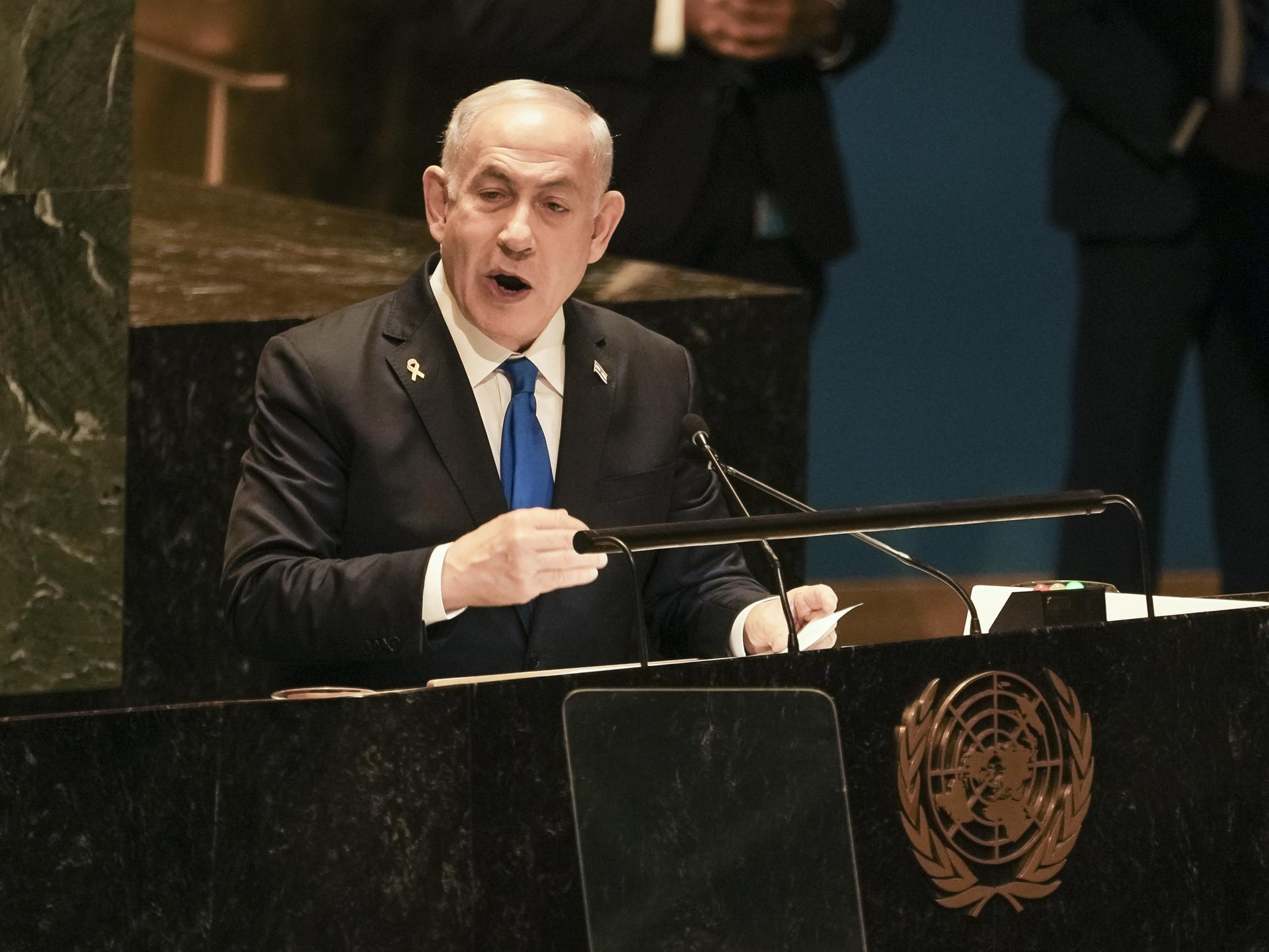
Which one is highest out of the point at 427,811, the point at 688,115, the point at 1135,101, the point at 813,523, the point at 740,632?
the point at 1135,101

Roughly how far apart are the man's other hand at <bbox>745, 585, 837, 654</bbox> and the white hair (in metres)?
0.68

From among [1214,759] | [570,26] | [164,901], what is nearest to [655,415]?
[1214,759]

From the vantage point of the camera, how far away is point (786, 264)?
486cm

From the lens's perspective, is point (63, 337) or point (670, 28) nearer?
point (63, 337)

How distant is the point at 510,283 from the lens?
293cm

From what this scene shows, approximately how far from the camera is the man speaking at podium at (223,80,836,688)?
2832 millimetres

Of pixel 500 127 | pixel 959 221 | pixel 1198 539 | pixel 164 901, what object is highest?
pixel 959 221

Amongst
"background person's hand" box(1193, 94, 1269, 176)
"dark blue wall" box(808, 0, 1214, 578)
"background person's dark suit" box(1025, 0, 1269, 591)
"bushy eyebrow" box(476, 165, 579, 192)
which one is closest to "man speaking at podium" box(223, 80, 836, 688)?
"bushy eyebrow" box(476, 165, 579, 192)

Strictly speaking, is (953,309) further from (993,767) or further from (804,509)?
(993,767)

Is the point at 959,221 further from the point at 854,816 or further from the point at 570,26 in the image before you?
the point at 854,816

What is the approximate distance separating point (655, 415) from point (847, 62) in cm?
216

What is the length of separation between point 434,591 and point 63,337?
1487 mm

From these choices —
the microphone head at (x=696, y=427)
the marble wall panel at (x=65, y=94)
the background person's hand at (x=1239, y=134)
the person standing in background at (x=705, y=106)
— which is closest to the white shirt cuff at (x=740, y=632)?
the microphone head at (x=696, y=427)

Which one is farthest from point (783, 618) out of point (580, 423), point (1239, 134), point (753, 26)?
point (1239, 134)
